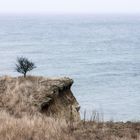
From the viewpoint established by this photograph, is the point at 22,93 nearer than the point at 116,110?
Yes

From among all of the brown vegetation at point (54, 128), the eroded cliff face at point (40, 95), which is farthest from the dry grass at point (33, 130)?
the eroded cliff face at point (40, 95)

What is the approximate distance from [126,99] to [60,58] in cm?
3459

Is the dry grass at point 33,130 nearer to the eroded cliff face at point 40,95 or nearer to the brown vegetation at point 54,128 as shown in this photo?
the brown vegetation at point 54,128

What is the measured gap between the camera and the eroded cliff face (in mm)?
17734

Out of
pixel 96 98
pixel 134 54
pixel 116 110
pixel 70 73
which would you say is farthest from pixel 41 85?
pixel 134 54

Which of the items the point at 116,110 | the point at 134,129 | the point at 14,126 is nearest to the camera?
the point at 14,126

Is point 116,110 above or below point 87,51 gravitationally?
below

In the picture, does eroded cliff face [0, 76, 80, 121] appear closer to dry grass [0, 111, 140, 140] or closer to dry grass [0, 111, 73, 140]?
dry grass [0, 111, 140, 140]

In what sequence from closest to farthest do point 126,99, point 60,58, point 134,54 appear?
point 126,99 < point 60,58 < point 134,54

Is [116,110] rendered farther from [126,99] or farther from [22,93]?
[22,93]

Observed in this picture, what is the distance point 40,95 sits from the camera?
61.4 ft

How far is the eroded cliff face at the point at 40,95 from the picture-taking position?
17.7m

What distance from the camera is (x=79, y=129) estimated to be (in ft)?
33.5

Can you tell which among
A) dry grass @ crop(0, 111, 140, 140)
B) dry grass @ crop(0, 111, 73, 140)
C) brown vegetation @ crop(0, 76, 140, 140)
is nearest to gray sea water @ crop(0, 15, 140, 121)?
brown vegetation @ crop(0, 76, 140, 140)
